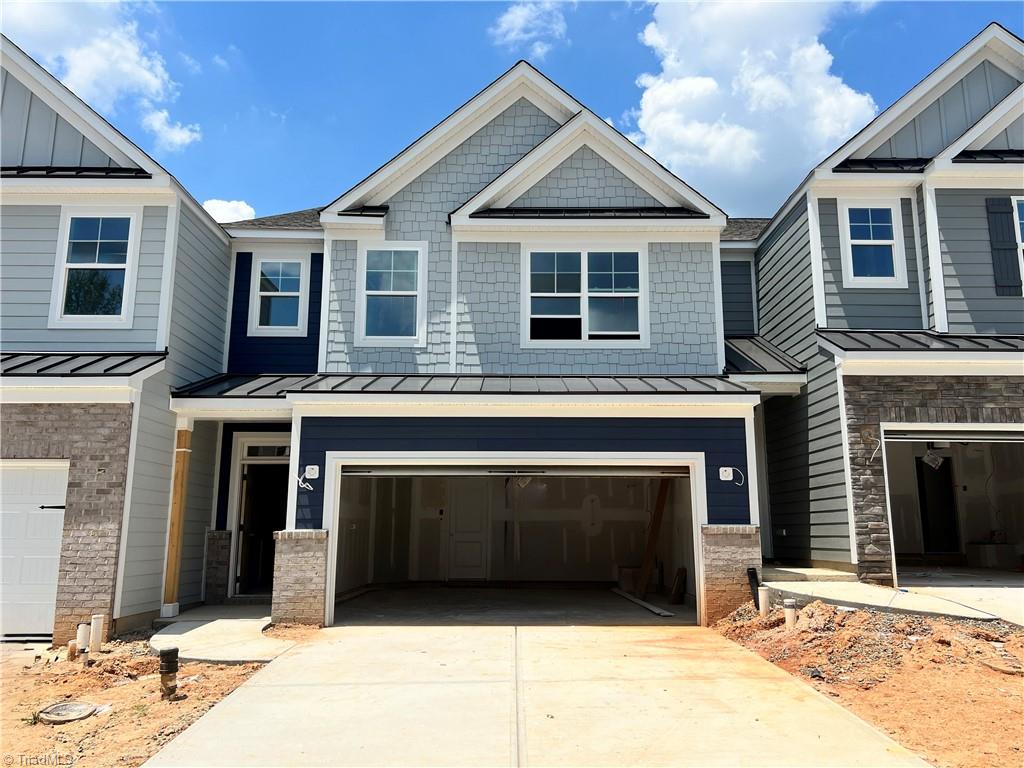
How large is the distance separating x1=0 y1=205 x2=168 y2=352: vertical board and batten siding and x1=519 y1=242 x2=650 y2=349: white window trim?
5.80m

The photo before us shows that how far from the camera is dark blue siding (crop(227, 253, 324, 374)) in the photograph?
45.3 feet

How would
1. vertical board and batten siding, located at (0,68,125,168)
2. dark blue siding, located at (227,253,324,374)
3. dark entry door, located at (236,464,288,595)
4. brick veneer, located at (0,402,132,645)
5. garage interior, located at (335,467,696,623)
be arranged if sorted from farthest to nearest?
1. garage interior, located at (335,467,696,623)
2. dark blue siding, located at (227,253,324,374)
3. dark entry door, located at (236,464,288,595)
4. vertical board and batten siding, located at (0,68,125,168)
5. brick veneer, located at (0,402,132,645)

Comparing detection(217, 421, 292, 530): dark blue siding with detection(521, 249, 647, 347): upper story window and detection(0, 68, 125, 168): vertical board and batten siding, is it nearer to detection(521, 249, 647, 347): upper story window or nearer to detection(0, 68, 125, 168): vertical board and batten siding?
detection(521, 249, 647, 347): upper story window

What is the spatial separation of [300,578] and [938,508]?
13.0m

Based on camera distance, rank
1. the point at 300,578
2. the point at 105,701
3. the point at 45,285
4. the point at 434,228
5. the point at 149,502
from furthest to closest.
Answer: the point at 434,228 → the point at 45,285 → the point at 149,502 → the point at 300,578 → the point at 105,701

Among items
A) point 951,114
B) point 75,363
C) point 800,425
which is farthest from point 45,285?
point 951,114

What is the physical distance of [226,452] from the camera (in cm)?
1353

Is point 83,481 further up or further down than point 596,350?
further down

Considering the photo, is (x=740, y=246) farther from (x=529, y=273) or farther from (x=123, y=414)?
(x=123, y=414)

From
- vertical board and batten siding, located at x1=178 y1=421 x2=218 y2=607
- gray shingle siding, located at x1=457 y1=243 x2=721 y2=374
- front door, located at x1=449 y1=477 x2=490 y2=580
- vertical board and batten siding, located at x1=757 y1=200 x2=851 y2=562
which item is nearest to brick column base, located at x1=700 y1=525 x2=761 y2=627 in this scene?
vertical board and batten siding, located at x1=757 y1=200 x2=851 y2=562

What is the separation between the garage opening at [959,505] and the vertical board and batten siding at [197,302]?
13.0 m

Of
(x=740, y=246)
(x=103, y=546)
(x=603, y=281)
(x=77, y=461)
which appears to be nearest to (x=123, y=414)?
(x=77, y=461)

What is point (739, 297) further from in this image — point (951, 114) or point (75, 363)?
point (75, 363)

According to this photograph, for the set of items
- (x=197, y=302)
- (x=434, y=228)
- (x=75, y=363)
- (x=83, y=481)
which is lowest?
(x=83, y=481)
